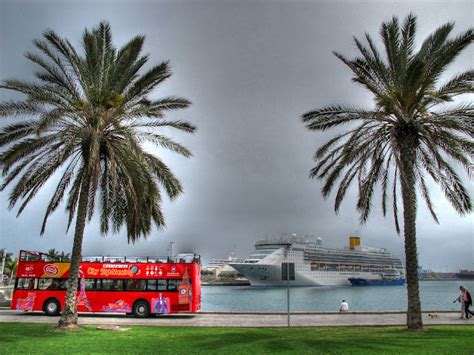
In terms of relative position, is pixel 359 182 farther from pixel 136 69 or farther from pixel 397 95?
pixel 136 69

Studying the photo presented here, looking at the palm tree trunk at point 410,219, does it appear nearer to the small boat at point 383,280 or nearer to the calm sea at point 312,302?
the calm sea at point 312,302

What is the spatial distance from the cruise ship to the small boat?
79cm

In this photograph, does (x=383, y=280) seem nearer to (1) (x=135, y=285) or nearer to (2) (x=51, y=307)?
(1) (x=135, y=285)

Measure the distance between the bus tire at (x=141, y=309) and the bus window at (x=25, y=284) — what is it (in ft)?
19.9

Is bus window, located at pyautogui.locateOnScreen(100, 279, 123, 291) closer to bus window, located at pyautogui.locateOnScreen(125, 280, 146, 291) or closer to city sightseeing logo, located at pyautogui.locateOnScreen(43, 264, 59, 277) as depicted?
bus window, located at pyautogui.locateOnScreen(125, 280, 146, 291)

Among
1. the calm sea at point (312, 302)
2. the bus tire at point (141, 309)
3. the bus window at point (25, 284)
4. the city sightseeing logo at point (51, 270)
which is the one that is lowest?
the calm sea at point (312, 302)

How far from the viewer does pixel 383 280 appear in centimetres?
11712

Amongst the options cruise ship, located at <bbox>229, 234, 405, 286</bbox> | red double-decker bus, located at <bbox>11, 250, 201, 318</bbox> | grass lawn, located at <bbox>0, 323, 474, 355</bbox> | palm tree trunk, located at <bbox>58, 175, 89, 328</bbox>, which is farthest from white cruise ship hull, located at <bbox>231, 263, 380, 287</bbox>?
grass lawn, located at <bbox>0, 323, 474, 355</bbox>

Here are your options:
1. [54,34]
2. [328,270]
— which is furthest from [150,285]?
[328,270]

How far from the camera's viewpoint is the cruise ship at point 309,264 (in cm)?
9312

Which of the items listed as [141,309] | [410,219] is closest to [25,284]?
[141,309]

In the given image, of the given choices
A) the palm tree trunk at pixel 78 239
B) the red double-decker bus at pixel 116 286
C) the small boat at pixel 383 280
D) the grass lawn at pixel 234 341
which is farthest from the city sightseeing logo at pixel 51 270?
the small boat at pixel 383 280

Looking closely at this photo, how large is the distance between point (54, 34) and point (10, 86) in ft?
8.32

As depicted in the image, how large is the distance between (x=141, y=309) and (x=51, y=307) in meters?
5.09
